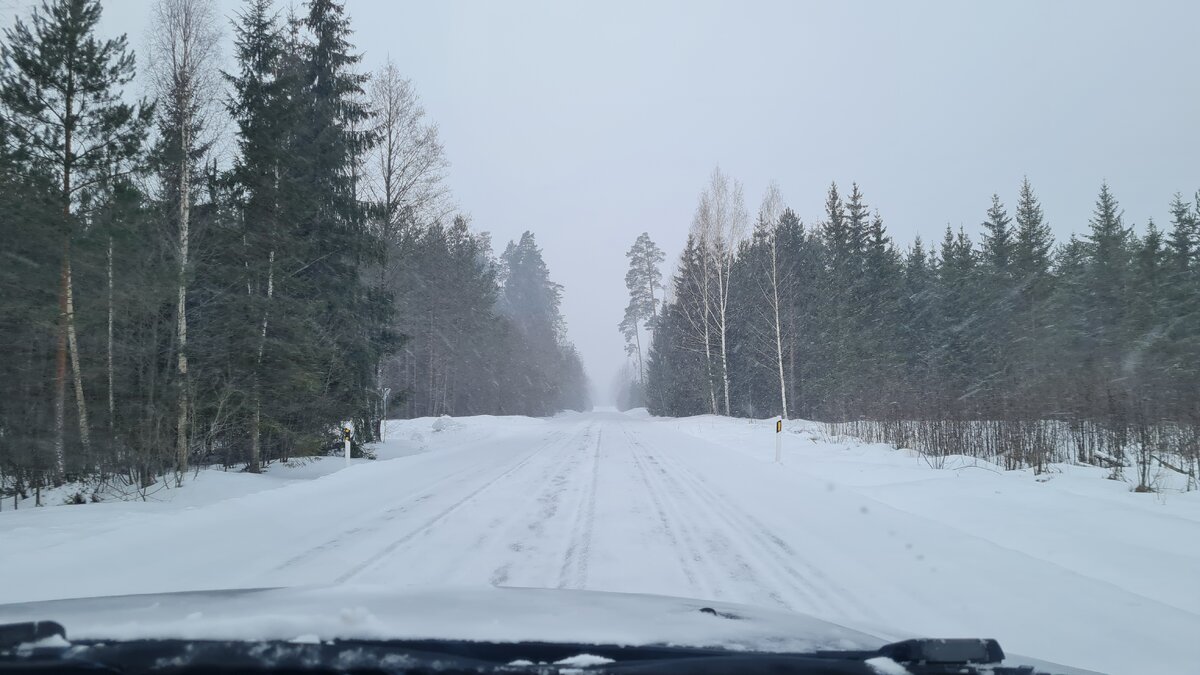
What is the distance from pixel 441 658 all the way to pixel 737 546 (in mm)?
4768

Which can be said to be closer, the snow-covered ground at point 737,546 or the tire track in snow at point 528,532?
the snow-covered ground at point 737,546

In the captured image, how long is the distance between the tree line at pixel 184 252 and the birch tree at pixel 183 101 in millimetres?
40

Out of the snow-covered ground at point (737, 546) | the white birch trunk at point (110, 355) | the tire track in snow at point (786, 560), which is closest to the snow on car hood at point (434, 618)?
the snow-covered ground at point (737, 546)

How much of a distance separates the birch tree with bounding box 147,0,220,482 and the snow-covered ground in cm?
328

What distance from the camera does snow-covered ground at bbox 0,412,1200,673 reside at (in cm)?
441

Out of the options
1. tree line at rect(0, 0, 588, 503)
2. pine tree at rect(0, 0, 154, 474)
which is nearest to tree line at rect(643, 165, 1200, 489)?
tree line at rect(0, 0, 588, 503)

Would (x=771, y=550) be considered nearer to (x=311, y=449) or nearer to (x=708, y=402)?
(x=311, y=449)

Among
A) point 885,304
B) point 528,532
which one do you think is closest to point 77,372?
point 528,532

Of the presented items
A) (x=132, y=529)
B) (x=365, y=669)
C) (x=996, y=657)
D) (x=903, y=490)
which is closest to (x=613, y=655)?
(x=365, y=669)

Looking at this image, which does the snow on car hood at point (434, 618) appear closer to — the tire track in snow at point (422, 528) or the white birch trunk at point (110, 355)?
the tire track in snow at point (422, 528)

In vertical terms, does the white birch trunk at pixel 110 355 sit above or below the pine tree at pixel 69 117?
below

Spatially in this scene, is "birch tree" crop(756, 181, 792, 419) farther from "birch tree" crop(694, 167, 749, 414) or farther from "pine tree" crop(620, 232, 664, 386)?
"pine tree" crop(620, 232, 664, 386)

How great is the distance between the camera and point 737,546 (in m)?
6.28

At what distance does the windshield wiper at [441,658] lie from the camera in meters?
1.96
